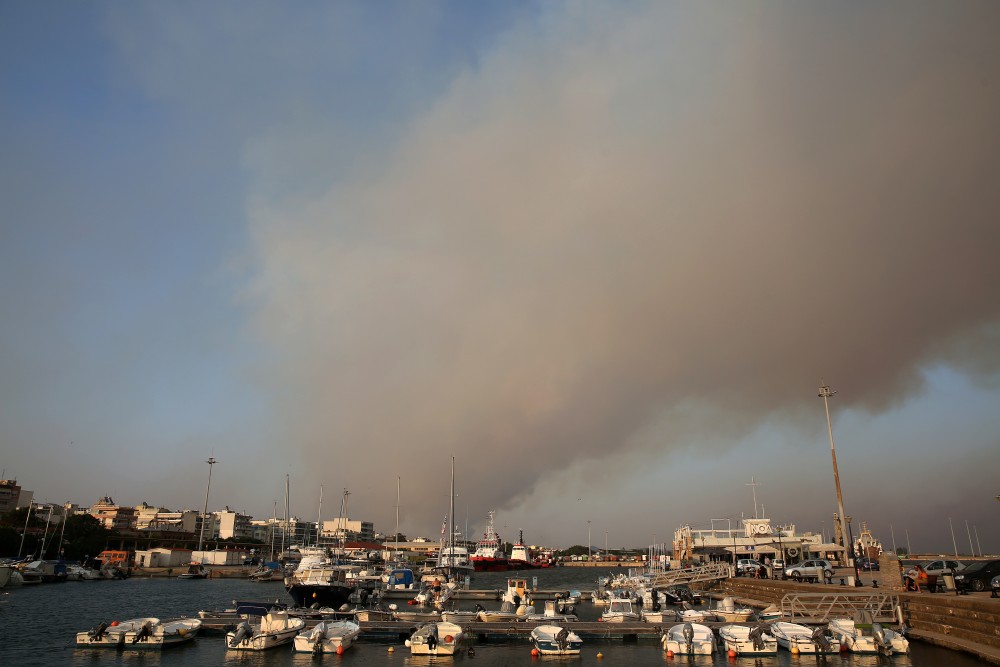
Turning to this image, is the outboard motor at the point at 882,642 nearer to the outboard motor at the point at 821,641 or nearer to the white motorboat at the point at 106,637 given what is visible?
the outboard motor at the point at 821,641

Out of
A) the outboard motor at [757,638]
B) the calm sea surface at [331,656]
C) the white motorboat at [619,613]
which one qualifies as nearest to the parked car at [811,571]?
the white motorboat at [619,613]

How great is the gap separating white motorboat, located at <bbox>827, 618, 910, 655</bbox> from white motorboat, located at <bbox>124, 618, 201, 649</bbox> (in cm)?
3805

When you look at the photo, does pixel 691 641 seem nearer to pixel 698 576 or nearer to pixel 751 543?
pixel 698 576

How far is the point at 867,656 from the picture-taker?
3322 cm

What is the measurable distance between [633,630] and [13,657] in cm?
3602

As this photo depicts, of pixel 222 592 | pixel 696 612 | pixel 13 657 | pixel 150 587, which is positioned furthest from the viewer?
pixel 150 587

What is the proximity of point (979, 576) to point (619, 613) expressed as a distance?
22.5 m

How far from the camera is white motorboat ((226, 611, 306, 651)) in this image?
3700 cm

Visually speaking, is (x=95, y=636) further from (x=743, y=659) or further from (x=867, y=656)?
(x=867, y=656)

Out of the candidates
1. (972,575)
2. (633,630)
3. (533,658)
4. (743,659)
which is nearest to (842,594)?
(972,575)

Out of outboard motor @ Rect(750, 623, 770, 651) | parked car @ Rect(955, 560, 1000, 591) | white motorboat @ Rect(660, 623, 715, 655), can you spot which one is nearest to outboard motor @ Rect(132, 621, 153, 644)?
white motorboat @ Rect(660, 623, 715, 655)

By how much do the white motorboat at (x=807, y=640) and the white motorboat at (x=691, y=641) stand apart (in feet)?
12.9

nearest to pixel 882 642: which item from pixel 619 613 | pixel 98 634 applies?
pixel 619 613

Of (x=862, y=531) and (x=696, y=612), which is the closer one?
(x=696, y=612)
